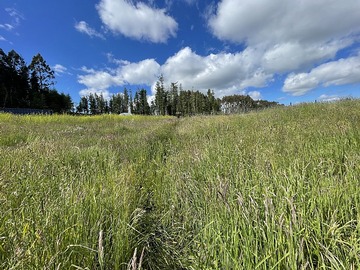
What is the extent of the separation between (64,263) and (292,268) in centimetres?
131

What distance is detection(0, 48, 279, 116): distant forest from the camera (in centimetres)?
5747

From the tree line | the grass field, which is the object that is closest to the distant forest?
the tree line

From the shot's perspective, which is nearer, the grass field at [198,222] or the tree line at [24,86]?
the grass field at [198,222]

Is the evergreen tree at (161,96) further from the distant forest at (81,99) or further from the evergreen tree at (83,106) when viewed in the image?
the evergreen tree at (83,106)

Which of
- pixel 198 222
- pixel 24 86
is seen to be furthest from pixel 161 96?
pixel 198 222

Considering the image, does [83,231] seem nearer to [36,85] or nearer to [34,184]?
[34,184]

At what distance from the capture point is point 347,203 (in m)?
1.59

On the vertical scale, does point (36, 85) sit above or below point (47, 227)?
above

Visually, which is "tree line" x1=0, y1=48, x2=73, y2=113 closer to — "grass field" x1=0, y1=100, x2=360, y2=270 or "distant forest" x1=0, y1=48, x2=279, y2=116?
"distant forest" x1=0, y1=48, x2=279, y2=116

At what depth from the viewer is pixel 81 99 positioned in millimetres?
97438

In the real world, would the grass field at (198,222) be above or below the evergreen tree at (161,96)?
below

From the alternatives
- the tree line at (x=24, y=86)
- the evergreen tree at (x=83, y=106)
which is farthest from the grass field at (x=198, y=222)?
the evergreen tree at (x=83, y=106)

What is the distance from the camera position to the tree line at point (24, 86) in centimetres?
5656

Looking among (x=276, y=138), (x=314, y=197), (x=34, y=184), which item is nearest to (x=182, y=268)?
(x=314, y=197)
